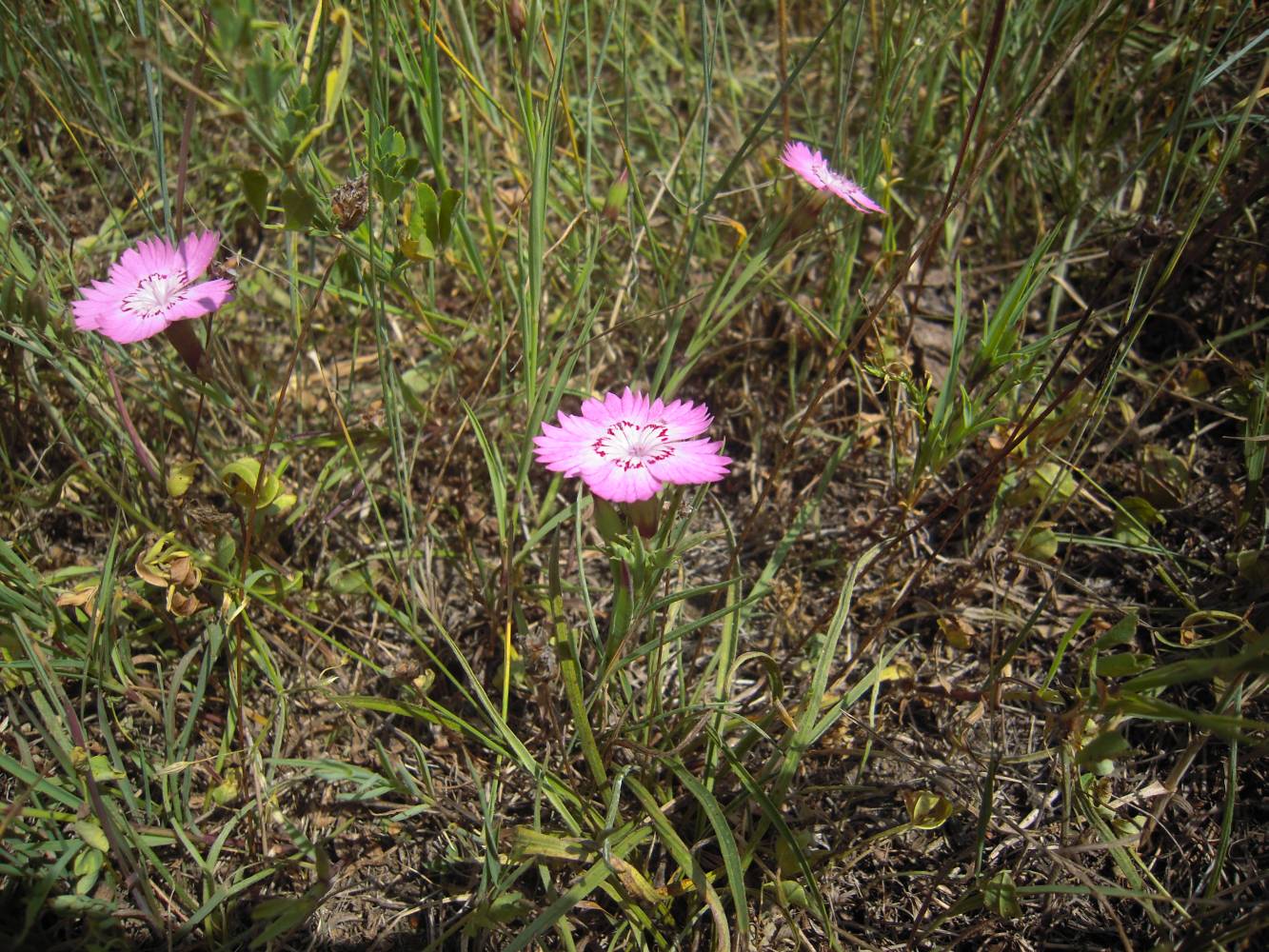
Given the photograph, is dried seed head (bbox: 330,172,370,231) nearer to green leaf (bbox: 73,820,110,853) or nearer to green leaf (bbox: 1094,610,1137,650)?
green leaf (bbox: 73,820,110,853)

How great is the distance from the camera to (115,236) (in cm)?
198

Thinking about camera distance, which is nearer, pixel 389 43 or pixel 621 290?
pixel 621 290

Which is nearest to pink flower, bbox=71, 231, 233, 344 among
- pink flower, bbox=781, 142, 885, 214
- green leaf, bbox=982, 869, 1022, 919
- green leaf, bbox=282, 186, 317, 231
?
green leaf, bbox=282, 186, 317, 231

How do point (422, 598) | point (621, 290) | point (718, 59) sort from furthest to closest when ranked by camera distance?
point (718, 59)
point (621, 290)
point (422, 598)

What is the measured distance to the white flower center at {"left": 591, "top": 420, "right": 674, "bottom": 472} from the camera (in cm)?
125

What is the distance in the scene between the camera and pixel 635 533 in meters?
1.19

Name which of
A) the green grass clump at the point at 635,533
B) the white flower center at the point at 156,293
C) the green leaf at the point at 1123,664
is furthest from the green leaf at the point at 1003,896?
the white flower center at the point at 156,293

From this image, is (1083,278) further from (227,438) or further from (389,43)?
(227,438)

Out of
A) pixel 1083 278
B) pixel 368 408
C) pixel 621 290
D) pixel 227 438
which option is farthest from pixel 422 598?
pixel 1083 278

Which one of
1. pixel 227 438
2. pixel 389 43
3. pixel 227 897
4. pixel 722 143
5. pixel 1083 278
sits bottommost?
pixel 227 897

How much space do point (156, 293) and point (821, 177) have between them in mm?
1153

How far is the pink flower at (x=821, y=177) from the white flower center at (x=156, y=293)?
105 centimetres

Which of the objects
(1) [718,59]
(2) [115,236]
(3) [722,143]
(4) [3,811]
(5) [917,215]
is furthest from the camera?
(1) [718,59]

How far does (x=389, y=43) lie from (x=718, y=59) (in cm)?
94
